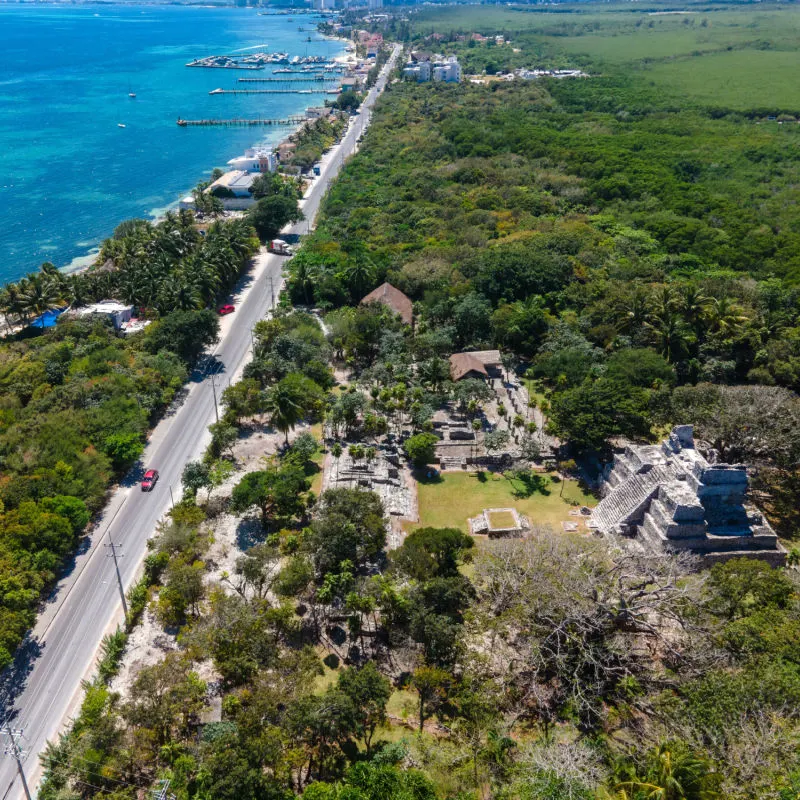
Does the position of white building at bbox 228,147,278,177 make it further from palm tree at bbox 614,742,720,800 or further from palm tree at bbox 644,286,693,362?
palm tree at bbox 614,742,720,800

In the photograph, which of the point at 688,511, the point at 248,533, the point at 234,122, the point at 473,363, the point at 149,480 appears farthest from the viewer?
the point at 234,122

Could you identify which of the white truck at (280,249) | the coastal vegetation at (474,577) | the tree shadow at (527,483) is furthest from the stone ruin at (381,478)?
A: the white truck at (280,249)

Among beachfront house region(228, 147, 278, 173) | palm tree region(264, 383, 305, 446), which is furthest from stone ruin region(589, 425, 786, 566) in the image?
beachfront house region(228, 147, 278, 173)

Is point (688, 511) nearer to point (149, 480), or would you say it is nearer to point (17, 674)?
point (149, 480)

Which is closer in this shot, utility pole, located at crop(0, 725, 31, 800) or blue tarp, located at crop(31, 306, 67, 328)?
utility pole, located at crop(0, 725, 31, 800)

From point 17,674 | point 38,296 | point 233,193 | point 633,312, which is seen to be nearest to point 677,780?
point 17,674

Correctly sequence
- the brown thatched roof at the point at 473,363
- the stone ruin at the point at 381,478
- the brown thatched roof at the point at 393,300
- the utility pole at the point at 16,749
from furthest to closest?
the brown thatched roof at the point at 393,300, the brown thatched roof at the point at 473,363, the stone ruin at the point at 381,478, the utility pole at the point at 16,749

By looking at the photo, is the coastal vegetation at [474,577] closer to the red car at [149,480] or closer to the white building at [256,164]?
the red car at [149,480]
